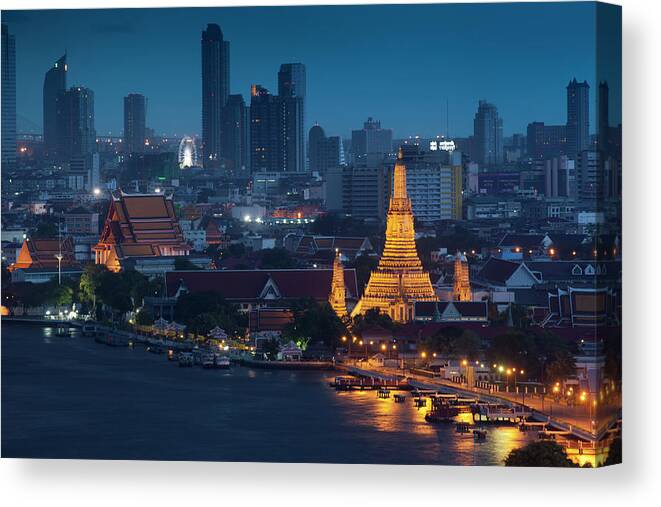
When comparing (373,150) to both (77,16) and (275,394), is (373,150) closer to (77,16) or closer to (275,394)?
(275,394)

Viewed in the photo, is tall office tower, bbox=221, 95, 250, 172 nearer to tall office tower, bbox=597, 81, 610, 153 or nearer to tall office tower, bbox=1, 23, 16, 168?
tall office tower, bbox=1, 23, 16, 168

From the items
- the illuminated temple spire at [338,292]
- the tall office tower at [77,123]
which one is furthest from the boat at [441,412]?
the illuminated temple spire at [338,292]

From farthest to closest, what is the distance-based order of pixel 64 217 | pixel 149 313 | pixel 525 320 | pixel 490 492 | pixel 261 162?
pixel 64 217
pixel 261 162
pixel 149 313
pixel 525 320
pixel 490 492

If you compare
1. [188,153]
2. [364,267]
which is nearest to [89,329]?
[364,267]

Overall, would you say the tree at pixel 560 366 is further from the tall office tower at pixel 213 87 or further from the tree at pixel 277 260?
the tree at pixel 277 260

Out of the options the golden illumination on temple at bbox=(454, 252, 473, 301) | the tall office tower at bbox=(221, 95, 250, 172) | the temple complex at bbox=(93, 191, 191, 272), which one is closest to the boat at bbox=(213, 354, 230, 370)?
the tall office tower at bbox=(221, 95, 250, 172)

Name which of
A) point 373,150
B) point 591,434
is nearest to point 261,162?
point 373,150
